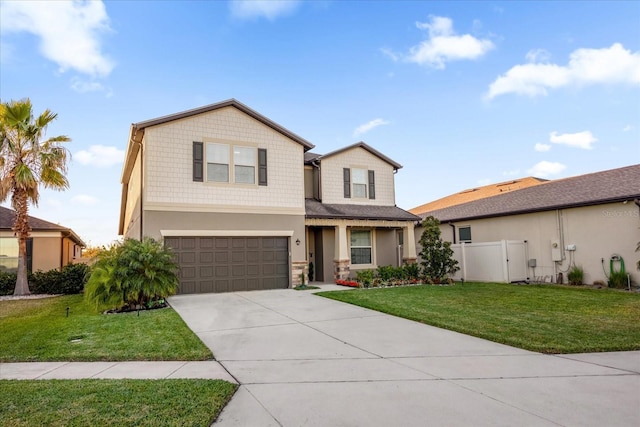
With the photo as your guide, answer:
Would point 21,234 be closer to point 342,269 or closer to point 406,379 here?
point 342,269

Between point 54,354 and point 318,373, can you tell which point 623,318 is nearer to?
point 318,373

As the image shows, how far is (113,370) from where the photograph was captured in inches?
208

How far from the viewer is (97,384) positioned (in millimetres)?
4609

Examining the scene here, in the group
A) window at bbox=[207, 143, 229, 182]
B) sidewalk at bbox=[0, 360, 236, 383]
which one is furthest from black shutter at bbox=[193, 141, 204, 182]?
sidewalk at bbox=[0, 360, 236, 383]

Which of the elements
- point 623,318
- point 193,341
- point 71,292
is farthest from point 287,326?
point 71,292

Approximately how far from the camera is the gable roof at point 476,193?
32.8 m

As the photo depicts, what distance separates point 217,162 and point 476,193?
2775cm

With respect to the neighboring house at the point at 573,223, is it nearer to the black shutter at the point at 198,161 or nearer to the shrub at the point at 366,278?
the shrub at the point at 366,278

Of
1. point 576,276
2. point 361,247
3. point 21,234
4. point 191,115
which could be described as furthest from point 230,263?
point 576,276

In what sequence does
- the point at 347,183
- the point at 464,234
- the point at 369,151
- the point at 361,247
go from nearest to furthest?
the point at 347,183 < the point at 361,247 < the point at 369,151 < the point at 464,234

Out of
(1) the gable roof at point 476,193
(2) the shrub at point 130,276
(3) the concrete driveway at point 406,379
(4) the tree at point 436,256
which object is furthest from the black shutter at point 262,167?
(1) the gable roof at point 476,193

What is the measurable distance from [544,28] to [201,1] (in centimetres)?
1239

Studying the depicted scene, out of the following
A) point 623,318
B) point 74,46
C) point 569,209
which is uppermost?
point 74,46

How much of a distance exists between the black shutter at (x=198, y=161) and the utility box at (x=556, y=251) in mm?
13368
